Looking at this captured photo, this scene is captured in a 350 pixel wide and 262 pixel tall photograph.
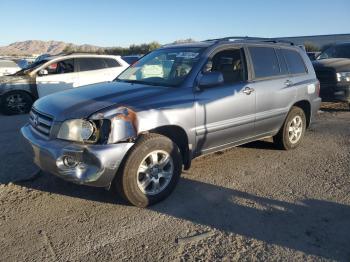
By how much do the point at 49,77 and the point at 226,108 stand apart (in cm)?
706

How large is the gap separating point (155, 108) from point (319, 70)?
281 inches

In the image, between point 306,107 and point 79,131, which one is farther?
point 306,107

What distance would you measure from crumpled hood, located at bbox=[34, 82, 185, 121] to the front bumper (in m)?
0.32

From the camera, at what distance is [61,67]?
429 inches

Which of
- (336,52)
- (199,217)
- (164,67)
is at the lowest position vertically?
(199,217)

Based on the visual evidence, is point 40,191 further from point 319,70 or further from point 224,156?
Result: point 319,70

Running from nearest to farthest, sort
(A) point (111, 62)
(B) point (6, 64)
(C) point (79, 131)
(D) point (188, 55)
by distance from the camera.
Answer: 1. (C) point (79, 131)
2. (D) point (188, 55)
3. (A) point (111, 62)
4. (B) point (6, 64)

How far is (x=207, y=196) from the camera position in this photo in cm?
450

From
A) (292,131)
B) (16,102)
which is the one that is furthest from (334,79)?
(16,102)

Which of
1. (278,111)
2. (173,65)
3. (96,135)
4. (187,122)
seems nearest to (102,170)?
(96,135)

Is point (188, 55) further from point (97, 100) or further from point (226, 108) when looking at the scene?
point (97, 100)

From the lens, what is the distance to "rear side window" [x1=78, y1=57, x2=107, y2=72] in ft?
36.5

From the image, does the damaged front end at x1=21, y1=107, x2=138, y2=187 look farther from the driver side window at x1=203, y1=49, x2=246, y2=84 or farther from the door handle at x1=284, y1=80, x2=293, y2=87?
the door handle at x1=284, y1=80, x2=293, y2=87

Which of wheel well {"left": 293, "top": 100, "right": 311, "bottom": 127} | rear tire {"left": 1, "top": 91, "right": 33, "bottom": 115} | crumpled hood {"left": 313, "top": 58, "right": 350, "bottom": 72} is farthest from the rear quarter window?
wheel well {"left": 293, "top": 100, "right": 311, "bottom": 127}
